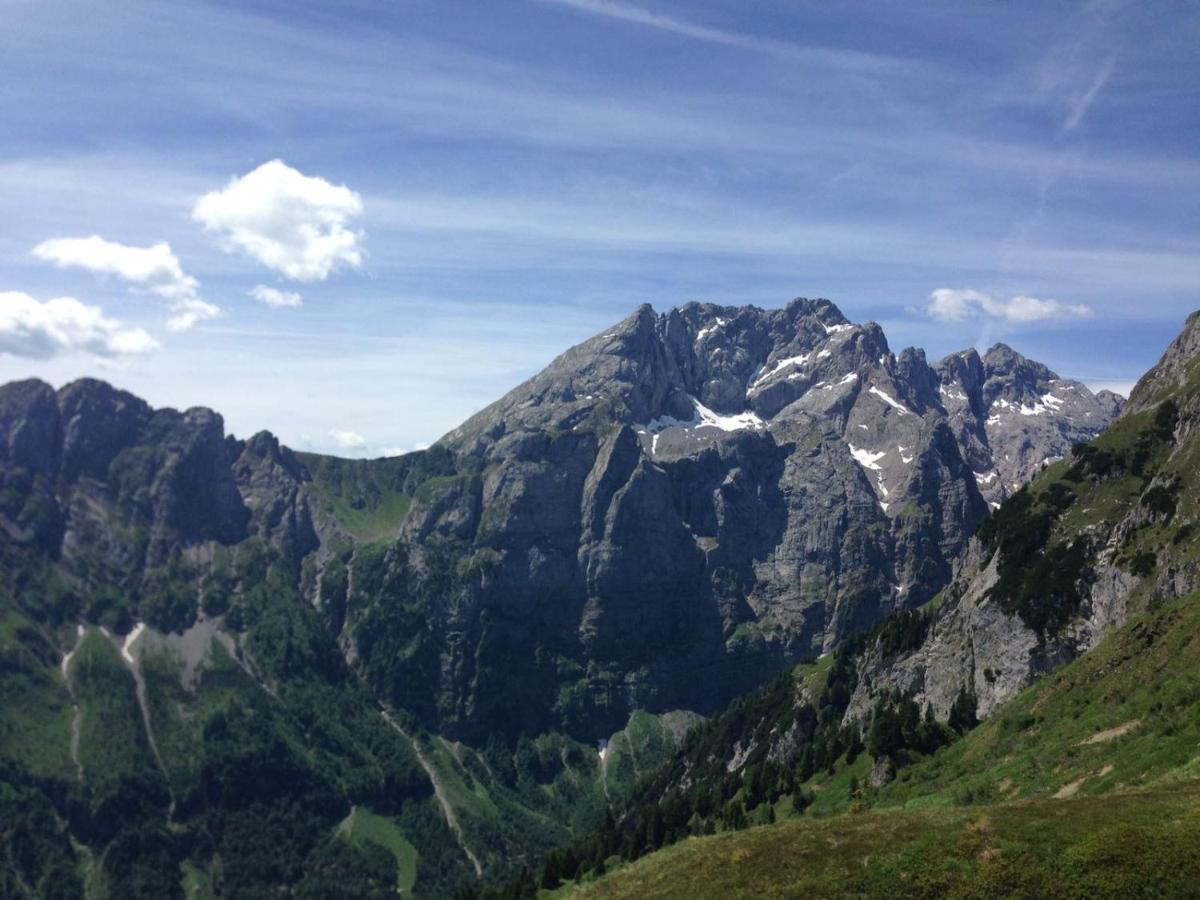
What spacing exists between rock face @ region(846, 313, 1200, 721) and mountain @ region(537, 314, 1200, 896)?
383 mm

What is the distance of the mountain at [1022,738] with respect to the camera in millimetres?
46156

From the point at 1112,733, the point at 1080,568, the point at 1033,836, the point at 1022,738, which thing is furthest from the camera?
the point at 1080,568

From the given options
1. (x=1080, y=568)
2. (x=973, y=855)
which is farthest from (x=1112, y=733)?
(x=1080, y=568)

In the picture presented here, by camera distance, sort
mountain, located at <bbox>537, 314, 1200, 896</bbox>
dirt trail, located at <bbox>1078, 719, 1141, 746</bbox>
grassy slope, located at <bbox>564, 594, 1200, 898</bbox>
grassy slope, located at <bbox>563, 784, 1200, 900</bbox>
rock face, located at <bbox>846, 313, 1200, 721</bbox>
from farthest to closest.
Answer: rock face, located at <bbox>846, 313, 1200, 721</bbox>
dirt trail, located at <bbox>1078, 719, 1141, 746</bbox>
mountain, located at <bbox>537, 314, 1200, 896</bbox>
grassy slope, located at <bbox>564, 594, 1200, 898</bbox>
grassy slope, located at <bbox>563, 784, 1200, 900</bbox>

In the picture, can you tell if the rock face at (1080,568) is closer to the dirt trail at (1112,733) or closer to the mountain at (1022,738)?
the mountain at (1022,738)

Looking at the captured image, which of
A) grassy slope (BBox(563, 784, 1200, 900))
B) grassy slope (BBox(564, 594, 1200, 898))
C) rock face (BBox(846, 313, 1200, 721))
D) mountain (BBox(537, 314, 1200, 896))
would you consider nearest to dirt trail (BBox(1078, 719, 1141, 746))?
grassy slope (BBox(564, 594, 1200, 898))

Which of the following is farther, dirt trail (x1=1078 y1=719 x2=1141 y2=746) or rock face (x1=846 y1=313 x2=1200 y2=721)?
rock face (x1=846 y1=313 x2=1200 y2=721)

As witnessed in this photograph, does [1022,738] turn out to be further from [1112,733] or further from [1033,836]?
[1033,836]

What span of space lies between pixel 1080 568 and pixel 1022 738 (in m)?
68.0

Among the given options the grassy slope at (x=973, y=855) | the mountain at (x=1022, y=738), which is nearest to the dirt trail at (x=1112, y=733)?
the mountain at (x=1022, y=738)

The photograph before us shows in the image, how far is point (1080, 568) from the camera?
492ft

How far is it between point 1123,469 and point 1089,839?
14241cm

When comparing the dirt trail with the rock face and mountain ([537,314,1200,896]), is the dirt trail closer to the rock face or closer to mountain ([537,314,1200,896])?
mountain ([537,314,1200,896])

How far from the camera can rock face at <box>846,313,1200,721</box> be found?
136 metres
